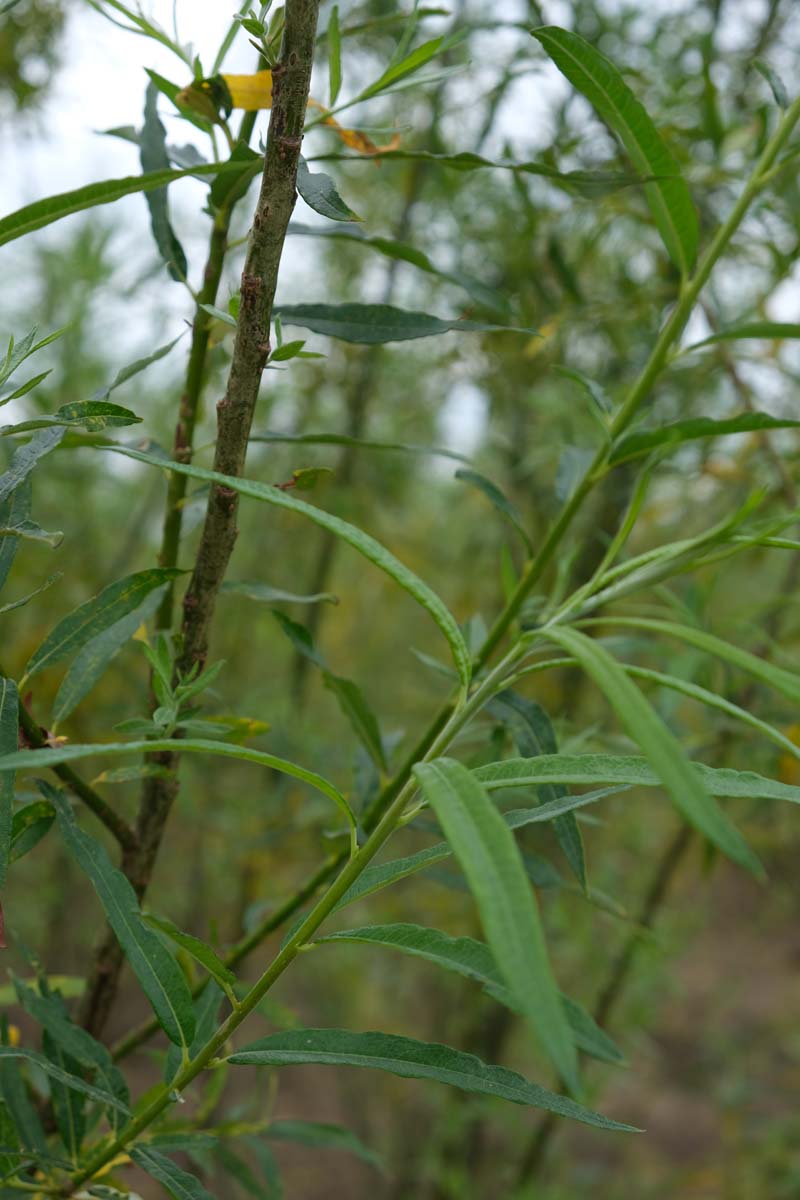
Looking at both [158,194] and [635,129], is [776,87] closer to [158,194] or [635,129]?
[635,129]

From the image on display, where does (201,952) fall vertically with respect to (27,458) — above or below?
below

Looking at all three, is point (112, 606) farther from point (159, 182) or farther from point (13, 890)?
point (13, 890)

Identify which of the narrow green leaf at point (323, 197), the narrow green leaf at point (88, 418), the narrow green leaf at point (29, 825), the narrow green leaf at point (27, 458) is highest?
the narrow green leaf at point (323, 197)

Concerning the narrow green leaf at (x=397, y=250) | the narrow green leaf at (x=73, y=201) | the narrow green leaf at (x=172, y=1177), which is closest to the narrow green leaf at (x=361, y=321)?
the narrow green leaf at (x=397, y=250)

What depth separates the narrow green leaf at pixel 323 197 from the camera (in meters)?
0.37

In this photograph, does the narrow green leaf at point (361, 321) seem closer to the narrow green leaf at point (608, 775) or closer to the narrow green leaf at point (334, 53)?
the narrow green leaf at point (334, 53)

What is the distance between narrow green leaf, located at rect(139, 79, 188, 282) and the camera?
19.2 inches

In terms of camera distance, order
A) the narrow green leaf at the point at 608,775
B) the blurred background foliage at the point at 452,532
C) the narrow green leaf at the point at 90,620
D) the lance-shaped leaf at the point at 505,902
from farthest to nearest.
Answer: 1. the blurred background foliage at the point at 452,532
2. the narrow green leaf at the point at 90,620
3. the narrow green leaf at the point at 608,775
4. the lance-shaped leaf at the point at 505,902

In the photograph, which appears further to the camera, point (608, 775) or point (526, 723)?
point (526, 723)

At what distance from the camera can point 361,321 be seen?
485 mm

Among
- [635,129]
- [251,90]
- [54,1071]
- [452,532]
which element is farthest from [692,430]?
[452,532]

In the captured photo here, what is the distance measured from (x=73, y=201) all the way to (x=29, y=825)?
0.25 metres

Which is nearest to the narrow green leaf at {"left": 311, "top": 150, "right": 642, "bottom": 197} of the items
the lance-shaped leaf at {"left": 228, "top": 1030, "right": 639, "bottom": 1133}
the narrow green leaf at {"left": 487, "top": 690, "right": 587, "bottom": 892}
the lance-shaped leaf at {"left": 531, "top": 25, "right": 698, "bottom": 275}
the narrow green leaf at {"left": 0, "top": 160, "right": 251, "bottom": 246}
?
the lance-shaped leaf at {"left": 531, "top": 25, "right": 698, "bottom": 275}

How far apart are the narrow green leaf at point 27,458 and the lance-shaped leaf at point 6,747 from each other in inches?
2.9
